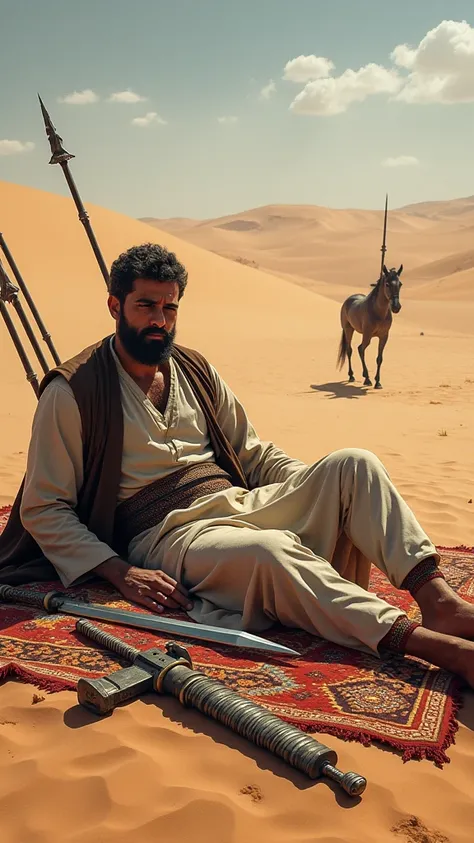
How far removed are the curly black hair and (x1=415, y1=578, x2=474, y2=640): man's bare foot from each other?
5.79 feet

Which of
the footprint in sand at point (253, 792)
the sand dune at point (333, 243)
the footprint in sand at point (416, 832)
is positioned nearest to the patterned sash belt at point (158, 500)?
the footprint in sand at point (253, 792)

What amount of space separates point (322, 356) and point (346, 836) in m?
18.5

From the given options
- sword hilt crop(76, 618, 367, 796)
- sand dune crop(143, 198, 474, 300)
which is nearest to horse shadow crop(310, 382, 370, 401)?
sword hilt crop(76, 618, 367, 796)

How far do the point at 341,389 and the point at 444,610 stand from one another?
449 inches

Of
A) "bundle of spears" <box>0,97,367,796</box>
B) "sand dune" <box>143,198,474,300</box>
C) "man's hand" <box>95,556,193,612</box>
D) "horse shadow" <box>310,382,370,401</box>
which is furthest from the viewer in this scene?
"sand dune" <box>143,198,474,300</box>

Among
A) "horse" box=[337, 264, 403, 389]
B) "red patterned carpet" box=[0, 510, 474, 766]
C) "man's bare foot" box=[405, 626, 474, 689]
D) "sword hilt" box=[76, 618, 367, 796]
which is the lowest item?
"red patterned carpet" box=[0, 510, 474, 766]

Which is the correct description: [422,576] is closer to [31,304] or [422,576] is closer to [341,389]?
[31,304]

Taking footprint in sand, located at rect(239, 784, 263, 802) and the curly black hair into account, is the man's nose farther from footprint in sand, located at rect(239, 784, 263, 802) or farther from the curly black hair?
footprint in sand, located at rect(239, 784, 263, 802)

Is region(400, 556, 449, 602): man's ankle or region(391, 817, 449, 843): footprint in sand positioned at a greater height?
region(400, 556, 449, 602): man's ankle

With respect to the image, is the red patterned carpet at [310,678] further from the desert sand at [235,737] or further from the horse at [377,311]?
the horse at [377,311]

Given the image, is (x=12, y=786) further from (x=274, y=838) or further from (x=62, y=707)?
(x=274, y=838)

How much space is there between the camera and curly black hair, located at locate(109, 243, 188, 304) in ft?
12.6

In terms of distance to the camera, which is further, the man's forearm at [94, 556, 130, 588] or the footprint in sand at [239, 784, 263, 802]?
the man's forearm at [94, 556, 130, 588]

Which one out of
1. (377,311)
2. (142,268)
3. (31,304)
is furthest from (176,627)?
(377,311)
